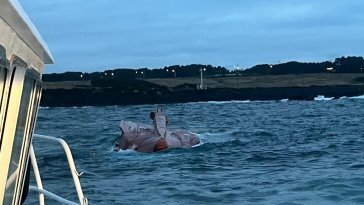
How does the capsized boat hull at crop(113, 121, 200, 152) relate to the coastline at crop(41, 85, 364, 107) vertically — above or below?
below

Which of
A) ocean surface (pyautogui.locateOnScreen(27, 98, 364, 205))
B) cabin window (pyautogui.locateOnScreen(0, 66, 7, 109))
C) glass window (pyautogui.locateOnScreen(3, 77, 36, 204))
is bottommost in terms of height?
ocean surface (pyautogui.locateOnScreen(27, 98, 364, 205))

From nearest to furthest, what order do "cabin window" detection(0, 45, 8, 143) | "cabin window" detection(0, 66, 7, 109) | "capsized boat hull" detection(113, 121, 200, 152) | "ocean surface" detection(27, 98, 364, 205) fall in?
"cabin window" detection(0, 45, 8, 143) < "cabin window" detection(0, 66, 7, 109) < "ocean surface" detection(27, 98, 364, 205) < "capsized boat hull" detection(113, 121, 200, 152)

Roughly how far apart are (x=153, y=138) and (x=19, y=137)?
22168 mm

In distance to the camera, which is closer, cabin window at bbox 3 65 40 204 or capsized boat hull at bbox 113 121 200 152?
cabin window at bbox 3 65 40 204

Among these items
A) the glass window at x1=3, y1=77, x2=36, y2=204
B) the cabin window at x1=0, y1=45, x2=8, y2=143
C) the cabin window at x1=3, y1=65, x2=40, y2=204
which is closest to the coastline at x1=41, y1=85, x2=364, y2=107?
the cabin window at x1=3, y1=65, x2=40, y2=204

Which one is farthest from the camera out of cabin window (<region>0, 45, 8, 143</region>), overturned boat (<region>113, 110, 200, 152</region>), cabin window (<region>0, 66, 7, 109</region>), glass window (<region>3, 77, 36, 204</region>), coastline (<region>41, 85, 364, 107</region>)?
coastline (<region>41, 85, 364, 107</region>)

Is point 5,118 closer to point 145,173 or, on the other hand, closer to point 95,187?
point 95,187

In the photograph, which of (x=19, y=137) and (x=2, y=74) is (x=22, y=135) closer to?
(x=19, y=137)

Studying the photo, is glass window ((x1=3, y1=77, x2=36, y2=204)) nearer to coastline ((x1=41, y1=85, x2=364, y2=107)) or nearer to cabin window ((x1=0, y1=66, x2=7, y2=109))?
cabin window ((x1=0, y1=66, x2=7, y2=109))

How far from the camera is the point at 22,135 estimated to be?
4105mm

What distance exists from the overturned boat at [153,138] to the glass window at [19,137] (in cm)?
2091

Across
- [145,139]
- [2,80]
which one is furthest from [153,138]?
[2,80]

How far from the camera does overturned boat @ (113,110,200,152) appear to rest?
84.5ft

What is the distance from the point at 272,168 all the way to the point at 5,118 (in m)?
15.6
